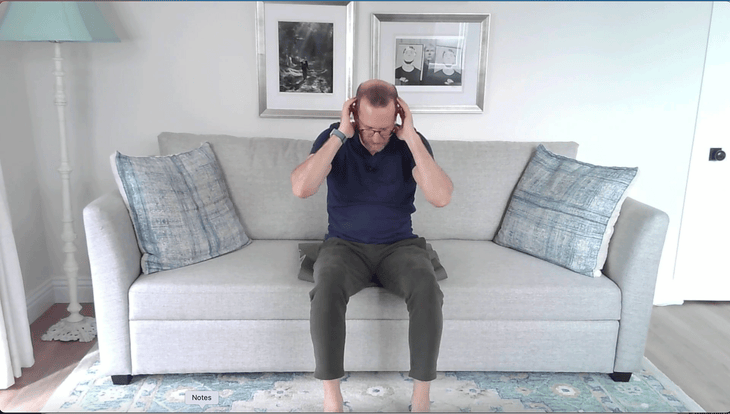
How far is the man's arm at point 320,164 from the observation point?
190 centimetres

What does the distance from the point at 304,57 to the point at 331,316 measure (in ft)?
4.76

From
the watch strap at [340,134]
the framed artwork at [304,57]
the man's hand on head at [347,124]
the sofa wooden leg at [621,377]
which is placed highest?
the framed artwork at [304,57]

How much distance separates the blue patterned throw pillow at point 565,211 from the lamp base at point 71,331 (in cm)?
186

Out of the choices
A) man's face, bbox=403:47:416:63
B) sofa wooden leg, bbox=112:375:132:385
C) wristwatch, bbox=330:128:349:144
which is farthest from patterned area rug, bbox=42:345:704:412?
man's face, bbox=403:47:416:63

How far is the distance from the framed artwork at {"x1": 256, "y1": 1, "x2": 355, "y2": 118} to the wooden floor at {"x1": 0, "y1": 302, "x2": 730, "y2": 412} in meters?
1.41

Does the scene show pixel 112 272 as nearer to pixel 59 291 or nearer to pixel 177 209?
pixel 177 209

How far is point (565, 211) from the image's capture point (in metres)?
2.21

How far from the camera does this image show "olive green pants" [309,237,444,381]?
67.9 inches

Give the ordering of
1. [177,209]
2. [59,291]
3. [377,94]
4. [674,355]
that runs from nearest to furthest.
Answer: [377,94] < [177,209] < [674,355] < [59,291]

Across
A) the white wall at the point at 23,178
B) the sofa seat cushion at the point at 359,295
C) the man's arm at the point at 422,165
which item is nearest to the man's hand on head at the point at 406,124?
the man's arm at the point at 422,165

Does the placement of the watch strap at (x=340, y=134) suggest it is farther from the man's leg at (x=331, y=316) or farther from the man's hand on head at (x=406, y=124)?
the man's leg at (x=331, y=316)

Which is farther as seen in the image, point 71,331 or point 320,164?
point 71,331

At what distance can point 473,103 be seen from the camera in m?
2.78

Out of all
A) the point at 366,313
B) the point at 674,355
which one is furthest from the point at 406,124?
Answer: the point at 674,355
